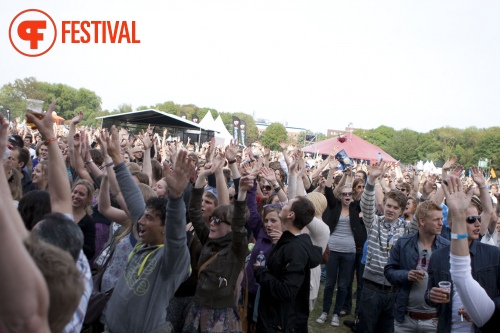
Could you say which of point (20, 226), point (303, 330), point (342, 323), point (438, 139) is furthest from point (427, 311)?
point (438, 139)

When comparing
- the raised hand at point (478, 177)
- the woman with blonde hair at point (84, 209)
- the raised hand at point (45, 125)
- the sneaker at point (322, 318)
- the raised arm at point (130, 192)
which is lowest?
the sneaker at point (322, 318)

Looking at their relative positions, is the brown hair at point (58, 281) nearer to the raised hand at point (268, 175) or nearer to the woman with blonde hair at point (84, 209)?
the woman with blonde hair at point (84, 209)

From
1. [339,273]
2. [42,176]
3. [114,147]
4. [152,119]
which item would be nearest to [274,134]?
[152,119]

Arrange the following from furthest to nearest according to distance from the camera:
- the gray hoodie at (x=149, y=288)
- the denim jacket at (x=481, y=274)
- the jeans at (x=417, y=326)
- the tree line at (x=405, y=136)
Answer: the tree line at (x=405, y=136)
the jeans at (x=417, y=326)
the denim jacket at (x=481, y=274)
the gray hoodie at (x=149, y=288)

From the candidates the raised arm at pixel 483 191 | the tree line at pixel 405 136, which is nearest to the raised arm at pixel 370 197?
the raised arm at pixel 483 191

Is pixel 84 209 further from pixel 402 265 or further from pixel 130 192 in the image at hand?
pixel 402 265

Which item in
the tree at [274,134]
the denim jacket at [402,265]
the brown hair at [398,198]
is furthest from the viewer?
the tree at [274,134]

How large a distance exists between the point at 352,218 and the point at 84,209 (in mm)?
3951

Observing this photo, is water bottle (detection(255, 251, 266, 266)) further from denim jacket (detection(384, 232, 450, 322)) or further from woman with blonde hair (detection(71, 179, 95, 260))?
woman with blonde hair (detection(71, 179, 95, 260))

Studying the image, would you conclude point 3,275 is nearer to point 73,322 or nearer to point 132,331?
point 73,322

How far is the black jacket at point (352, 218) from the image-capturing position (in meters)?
7.06

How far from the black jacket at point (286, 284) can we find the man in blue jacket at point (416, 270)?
87cm

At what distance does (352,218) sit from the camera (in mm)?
7055

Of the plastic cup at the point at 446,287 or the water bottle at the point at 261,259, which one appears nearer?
the plastic cup at the point at 446,287
